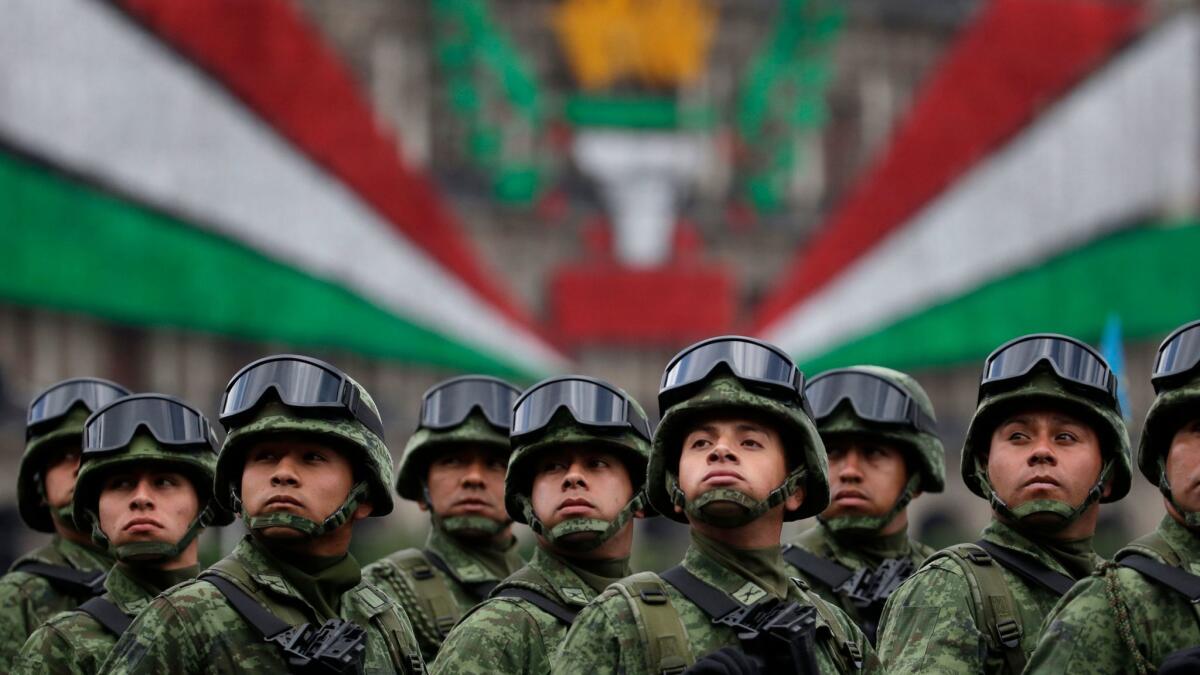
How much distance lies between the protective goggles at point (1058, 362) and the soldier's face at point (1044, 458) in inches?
5.4

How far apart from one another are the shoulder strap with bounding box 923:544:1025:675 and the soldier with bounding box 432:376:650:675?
45.3 inches

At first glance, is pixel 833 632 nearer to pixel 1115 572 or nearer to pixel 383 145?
pixel 1115 572

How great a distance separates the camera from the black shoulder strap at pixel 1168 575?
599 cm

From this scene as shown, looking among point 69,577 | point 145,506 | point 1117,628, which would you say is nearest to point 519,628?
point 145,506

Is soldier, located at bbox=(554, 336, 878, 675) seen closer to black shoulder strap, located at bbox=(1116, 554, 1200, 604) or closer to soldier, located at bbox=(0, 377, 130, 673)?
black shoulder strap, located at bbox=(1116, 554, 1200, 604)

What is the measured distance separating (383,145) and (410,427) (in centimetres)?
516

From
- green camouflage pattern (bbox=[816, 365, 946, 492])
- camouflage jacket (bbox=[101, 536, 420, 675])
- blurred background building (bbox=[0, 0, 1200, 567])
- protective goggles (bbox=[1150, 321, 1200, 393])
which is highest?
blurred background building (bbox=[0, 0, 1200, 567])

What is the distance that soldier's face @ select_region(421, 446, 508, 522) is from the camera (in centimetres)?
948

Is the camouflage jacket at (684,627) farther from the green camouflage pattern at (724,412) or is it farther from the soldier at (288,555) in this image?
the soldier at (288,555)

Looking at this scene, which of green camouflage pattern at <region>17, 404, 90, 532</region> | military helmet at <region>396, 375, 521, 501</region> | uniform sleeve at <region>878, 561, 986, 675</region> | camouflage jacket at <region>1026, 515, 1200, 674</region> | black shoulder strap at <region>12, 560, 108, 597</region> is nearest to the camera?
camouflage jacket at <region>1026, 515, 1200, 674</region>

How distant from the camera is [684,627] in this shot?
20.2 feet

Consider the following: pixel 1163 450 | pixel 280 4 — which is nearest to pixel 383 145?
pixel 280 4

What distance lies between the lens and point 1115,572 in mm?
6113

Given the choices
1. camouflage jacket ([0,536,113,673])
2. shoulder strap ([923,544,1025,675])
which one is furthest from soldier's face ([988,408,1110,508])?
camouflage jacket ([0,536,113,673])
